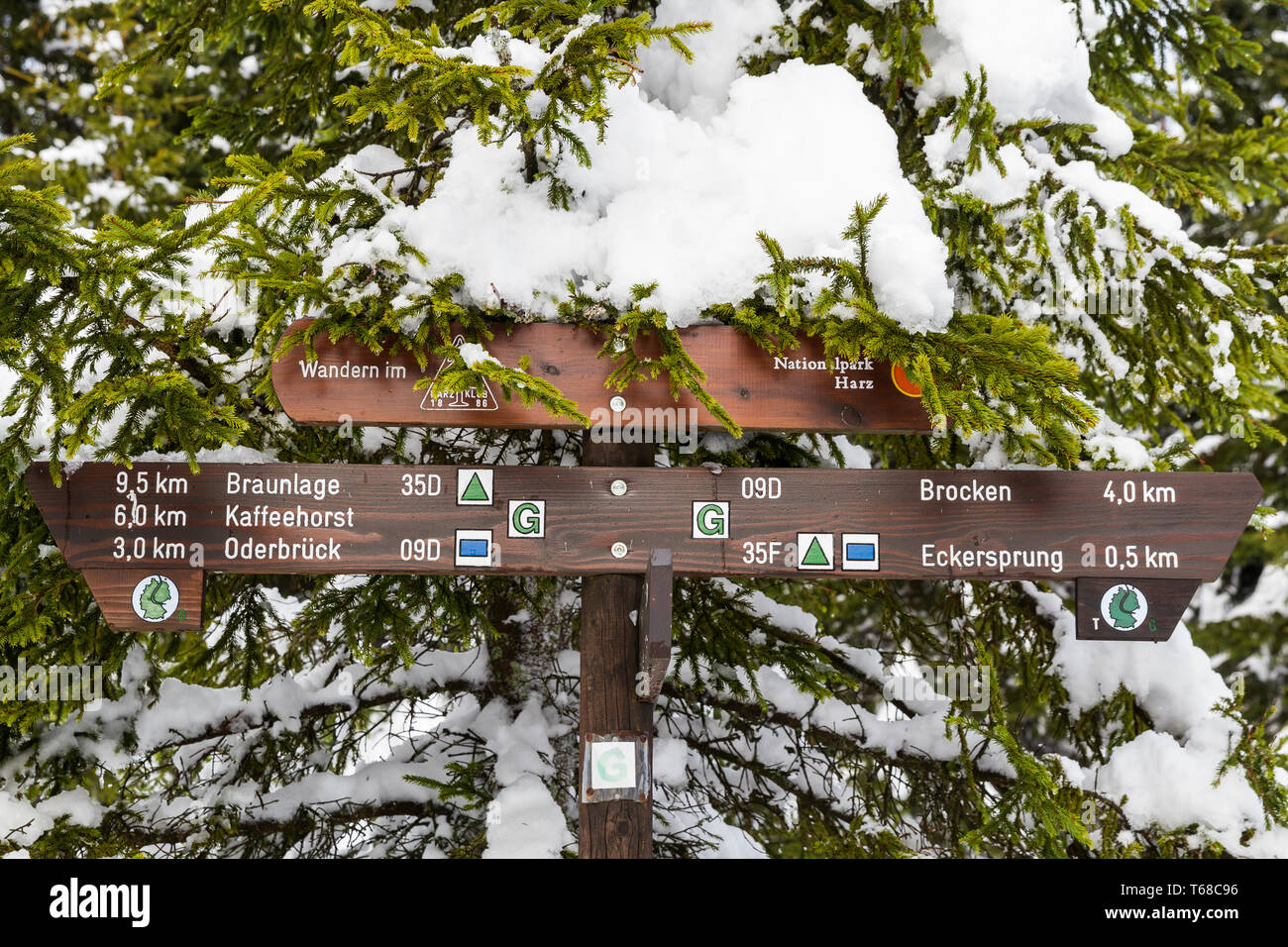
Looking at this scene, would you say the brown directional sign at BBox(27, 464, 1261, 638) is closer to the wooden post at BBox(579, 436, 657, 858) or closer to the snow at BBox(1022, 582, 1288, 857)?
the wooden post at BBox(579, 436, 657, 858)

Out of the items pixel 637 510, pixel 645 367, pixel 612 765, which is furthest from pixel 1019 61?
pixel 612 765

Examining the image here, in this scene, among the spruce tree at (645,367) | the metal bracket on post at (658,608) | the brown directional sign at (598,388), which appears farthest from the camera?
the brown directional sign at (598,388)

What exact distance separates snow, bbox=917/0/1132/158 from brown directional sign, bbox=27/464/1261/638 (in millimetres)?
1884

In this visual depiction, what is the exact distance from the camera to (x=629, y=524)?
350 cm

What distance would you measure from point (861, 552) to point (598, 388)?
1.10m

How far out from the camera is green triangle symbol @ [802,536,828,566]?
352 centimetres

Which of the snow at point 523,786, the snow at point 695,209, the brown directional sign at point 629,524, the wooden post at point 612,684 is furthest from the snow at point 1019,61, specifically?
the snow at point 523,786

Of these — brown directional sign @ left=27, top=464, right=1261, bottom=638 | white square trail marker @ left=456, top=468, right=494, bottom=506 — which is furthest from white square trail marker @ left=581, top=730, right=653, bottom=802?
white square trail marker @ left=456, top=468, right=494, bottom=506

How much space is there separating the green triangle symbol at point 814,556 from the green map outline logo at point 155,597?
221cm

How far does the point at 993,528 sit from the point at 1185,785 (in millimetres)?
1875

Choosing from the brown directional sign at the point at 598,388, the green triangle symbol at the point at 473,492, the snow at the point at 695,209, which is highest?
the snow at the point at 695,209

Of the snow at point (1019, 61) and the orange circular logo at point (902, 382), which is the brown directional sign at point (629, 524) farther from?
the snow at point (1019, 61)

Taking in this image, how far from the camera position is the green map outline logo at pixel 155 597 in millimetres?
3434

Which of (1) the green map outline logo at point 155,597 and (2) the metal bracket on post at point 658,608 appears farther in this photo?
(1) the green map outline logo at point 155,597
